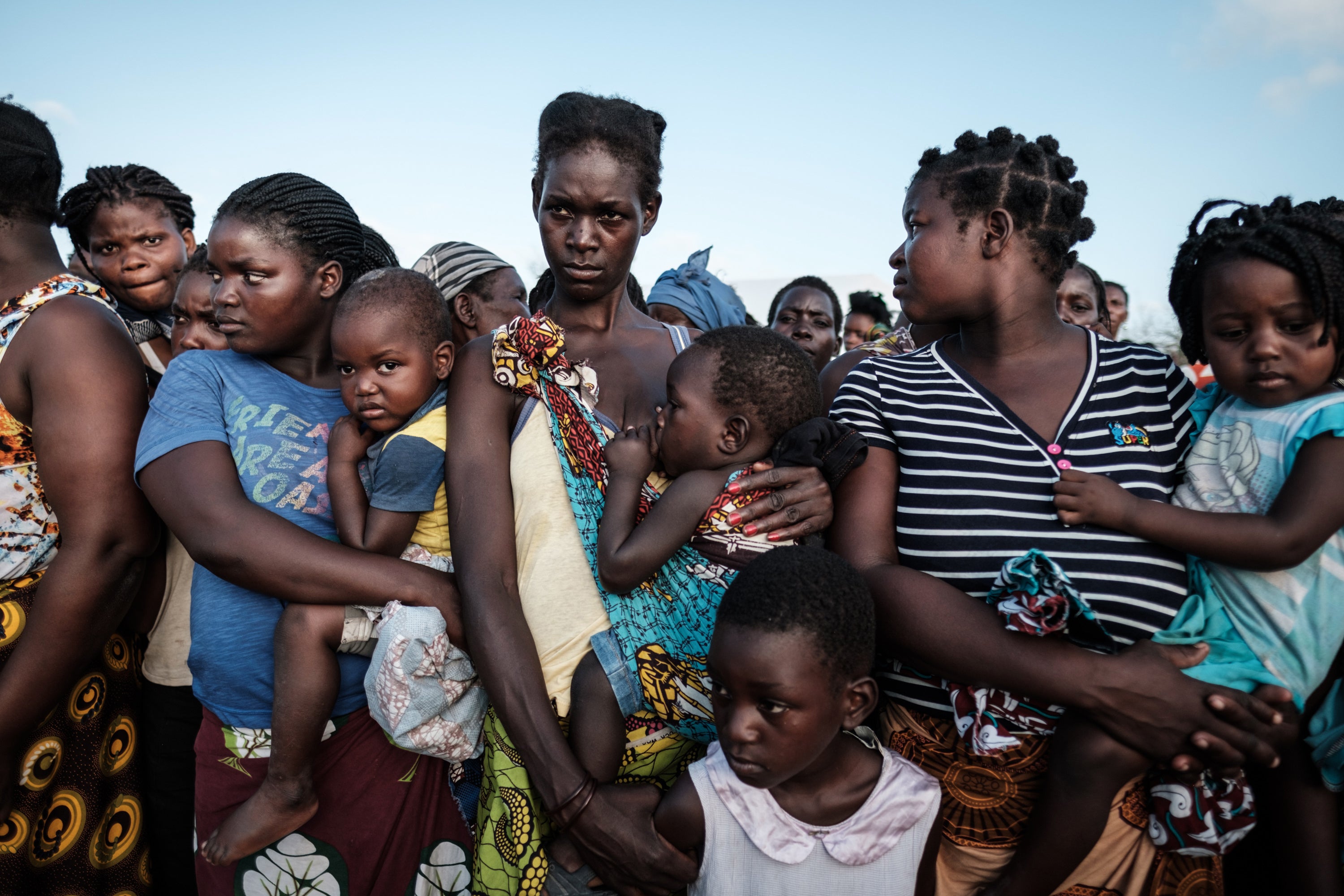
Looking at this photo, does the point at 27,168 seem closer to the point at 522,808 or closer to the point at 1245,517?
the point at 522,808

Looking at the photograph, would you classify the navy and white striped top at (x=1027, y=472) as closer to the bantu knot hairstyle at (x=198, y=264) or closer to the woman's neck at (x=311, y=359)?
the woman's neck at (x=311, y=359)

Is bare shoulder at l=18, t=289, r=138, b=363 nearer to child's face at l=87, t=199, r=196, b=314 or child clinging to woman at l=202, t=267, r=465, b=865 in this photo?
child clinging to woman at l=202, t=267, r=465, b=865

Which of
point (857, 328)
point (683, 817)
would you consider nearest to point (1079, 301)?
point (857, 328)

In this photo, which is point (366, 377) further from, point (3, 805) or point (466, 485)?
point (3, 805)

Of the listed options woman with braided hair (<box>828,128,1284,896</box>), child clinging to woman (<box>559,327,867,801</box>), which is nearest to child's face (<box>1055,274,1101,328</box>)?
woman with braided hair (<box>828,128,1284,896</box>)

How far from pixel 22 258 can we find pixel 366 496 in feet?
4.64

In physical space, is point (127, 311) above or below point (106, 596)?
above

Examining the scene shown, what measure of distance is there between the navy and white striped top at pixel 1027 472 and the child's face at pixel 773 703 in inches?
15.6

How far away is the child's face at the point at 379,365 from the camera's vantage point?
2361 millimetres

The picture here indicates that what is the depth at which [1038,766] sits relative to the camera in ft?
6.33

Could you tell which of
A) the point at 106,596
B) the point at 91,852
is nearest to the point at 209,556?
the point at 106,596

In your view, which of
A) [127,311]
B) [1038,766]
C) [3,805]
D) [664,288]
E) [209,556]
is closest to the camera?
[1038,766]

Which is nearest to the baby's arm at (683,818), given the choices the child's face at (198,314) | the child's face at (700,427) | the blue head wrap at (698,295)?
the child's face at (700,427)

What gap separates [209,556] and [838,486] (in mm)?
1678
